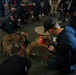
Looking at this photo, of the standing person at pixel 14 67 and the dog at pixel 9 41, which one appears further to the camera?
the dog at pixel 9 41

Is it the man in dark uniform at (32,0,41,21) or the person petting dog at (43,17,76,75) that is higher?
the person petting dog at (43,17,76,75)

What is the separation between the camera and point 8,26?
504 cm

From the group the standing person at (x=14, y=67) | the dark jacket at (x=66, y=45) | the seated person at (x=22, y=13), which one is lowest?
the seated person at (x=22, y=13)

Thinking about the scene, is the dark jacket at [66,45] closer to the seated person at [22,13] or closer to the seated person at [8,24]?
the seated person at [8,24]

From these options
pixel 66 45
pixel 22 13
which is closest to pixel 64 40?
pixel 66 45

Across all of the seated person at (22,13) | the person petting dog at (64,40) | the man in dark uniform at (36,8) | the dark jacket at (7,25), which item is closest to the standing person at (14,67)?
the person petting dog at (64,40)

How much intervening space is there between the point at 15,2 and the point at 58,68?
15.0 feet

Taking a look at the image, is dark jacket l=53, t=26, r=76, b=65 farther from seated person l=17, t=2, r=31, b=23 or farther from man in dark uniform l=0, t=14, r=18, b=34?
seated person l=17, t=2, r=31, b=23

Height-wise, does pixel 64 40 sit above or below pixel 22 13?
above

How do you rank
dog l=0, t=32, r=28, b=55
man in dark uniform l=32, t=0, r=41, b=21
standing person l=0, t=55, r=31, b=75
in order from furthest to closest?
man in dark uniform l=32, t=0, r=41, b=21
dog l=0, t=32, r=28, b=55
standing person l=0, t=55, r=31, b=75

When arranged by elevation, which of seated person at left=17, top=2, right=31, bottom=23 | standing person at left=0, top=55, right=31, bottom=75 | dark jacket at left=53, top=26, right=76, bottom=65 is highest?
standing person at left=0, top=55, right=31, bottom=75


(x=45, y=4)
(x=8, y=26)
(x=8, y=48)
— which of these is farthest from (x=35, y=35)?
(x=45, y=4)

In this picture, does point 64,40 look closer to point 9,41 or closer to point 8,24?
point 9,41

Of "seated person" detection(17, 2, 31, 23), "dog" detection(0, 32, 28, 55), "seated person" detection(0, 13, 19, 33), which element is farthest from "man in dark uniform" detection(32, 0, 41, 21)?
"dog" detection(0, 32, 28, 55)
